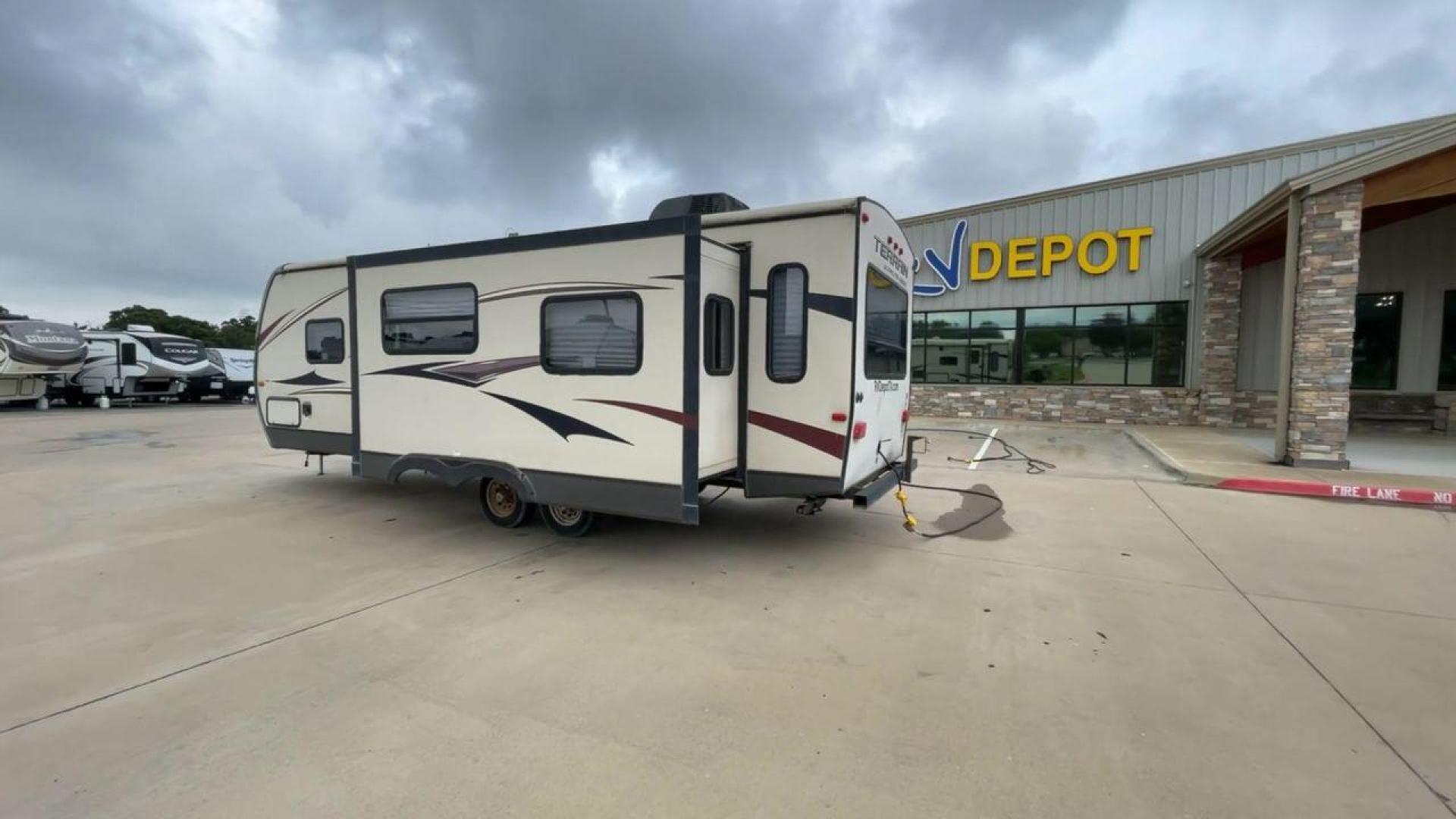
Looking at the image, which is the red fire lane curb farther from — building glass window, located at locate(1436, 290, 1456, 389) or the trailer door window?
building glass window, located at locate(1436, 290, 1456, 389)

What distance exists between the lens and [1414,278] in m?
13.1

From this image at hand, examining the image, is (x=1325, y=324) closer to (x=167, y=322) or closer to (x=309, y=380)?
(x=309, y=380)

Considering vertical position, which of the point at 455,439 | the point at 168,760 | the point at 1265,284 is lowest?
the point at 168,760

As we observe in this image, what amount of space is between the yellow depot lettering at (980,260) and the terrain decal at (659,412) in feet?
46.5

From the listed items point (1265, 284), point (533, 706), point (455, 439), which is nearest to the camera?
point (533, 706)

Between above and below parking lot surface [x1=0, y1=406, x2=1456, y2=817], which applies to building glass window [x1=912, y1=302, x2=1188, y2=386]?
above

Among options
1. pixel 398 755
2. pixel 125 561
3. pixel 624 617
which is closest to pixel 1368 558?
pixel 624 617

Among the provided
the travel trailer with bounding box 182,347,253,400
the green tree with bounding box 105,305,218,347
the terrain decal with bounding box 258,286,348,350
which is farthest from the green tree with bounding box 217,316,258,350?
the terrain decal with bounding box 258,286,348,350

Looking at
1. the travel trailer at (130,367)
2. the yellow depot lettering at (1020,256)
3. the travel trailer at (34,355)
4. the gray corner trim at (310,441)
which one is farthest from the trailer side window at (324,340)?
the travel trailer at (130,367)

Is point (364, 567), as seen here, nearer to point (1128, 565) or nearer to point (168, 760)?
point (168, 760)

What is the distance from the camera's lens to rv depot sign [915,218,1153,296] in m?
15.2

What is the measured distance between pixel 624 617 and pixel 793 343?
2.44m

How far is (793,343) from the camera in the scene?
5242 millimetres

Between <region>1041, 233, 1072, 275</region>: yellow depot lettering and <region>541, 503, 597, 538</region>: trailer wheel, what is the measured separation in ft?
46.2
